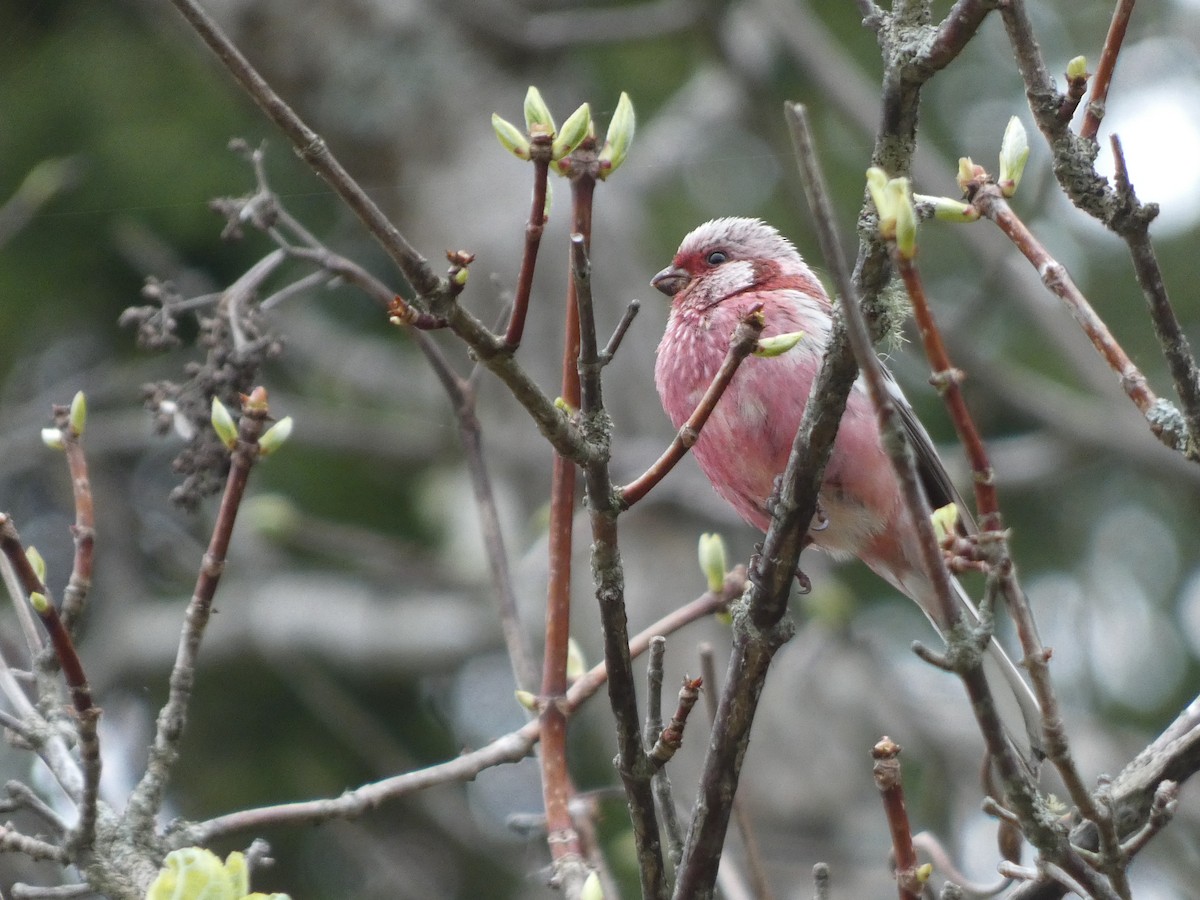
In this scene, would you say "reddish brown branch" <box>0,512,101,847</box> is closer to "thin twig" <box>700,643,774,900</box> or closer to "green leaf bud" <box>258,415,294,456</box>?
"green leaf bud" <box>258,415,294,456</box>

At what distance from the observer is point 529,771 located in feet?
31.8

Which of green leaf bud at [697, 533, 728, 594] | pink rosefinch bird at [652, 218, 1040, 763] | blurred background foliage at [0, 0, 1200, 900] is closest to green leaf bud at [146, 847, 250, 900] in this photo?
green leaf bud at [697, 533, 728, 594]

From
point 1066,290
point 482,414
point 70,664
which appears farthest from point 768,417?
point 482,414

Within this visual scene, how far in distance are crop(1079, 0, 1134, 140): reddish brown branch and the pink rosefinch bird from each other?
56.5 inches

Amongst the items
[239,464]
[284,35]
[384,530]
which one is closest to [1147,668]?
[384,530]

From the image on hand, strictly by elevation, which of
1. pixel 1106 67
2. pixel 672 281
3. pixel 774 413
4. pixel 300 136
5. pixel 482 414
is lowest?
pixel 300 136

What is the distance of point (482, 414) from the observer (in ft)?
29.2

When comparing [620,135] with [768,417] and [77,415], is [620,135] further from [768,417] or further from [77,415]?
[768,417]

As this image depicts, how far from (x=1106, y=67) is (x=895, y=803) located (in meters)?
1.43

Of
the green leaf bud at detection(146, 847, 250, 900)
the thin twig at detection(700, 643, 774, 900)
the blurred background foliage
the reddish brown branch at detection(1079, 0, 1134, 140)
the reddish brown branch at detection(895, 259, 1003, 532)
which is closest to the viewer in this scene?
the reddish brown branch at detection(895, 259, 1003, 532)

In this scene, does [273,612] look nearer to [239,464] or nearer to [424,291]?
[239,464]

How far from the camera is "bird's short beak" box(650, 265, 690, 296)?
514 cm

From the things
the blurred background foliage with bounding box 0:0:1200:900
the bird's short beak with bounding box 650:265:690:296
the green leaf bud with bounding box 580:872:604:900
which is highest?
the blurred background foliage with bounding box 0:0:1200:900

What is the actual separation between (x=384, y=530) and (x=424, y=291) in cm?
932
